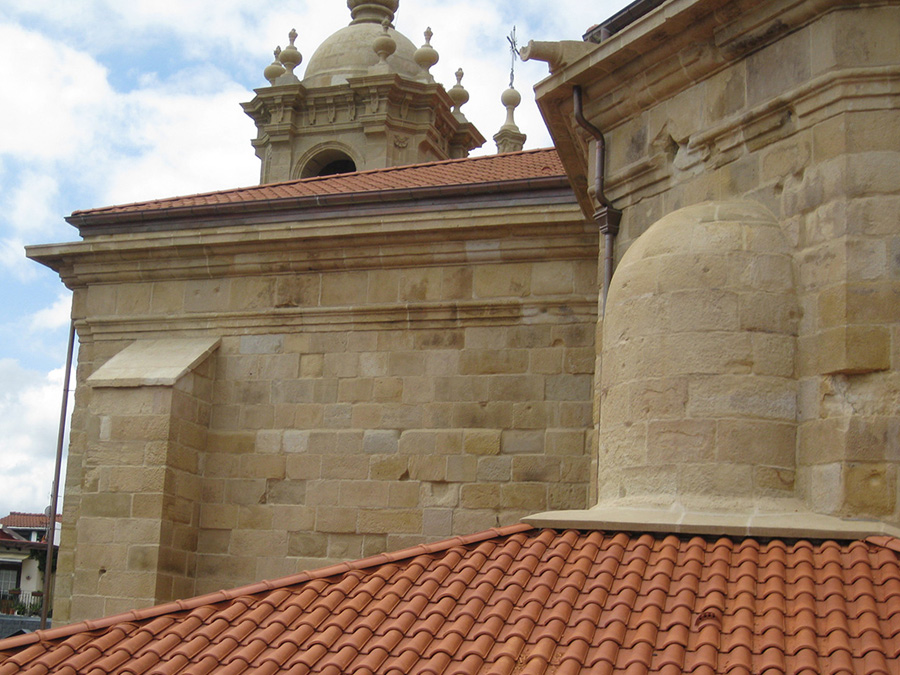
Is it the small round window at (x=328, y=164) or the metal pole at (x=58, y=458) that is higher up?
the small round window at (x=328, y=164)

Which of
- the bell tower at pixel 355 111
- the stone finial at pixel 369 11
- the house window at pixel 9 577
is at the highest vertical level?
the stone finial at pixel 369 11

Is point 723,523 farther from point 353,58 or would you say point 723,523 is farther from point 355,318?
point 353,58

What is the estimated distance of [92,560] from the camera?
11523 mm

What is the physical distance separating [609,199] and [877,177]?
2.45m

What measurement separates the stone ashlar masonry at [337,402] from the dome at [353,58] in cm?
1161

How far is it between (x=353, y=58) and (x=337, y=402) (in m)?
13.4

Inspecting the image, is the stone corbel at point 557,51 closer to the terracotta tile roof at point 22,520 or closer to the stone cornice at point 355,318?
the stone cornice at point 355,318

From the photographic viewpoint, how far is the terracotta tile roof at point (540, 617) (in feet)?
18.6

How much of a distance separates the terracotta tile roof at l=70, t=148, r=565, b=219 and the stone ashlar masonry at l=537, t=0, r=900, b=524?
359 centimetres

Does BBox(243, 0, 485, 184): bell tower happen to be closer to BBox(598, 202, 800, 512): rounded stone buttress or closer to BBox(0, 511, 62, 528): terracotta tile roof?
BBox(598, 202, 800, 512): rounded stone buttress

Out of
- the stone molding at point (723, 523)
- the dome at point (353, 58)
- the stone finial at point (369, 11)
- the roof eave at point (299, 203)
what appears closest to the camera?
the stone molding at point (723, 523)

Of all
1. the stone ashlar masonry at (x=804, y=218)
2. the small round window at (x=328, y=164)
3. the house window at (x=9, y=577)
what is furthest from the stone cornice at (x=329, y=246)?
the house window at (x=9, y=577)

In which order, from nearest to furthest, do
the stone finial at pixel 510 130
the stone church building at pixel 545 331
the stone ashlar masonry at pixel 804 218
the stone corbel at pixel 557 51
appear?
the stone ashlar masonry at pixel 804 218, the stone church building at pixel 545 331, the stone corbel at pixel 557 51, the stone finial at pixel 510 130

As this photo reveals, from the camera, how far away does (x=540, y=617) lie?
6297 mm
